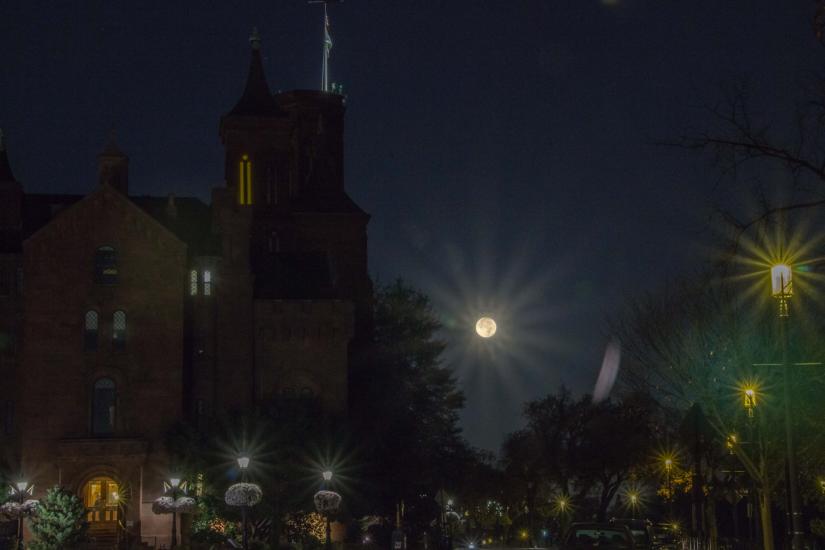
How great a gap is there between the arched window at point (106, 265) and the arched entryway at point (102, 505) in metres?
10.2

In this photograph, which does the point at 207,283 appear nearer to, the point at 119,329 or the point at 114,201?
the point at 119,329

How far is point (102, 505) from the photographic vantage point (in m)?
65.9

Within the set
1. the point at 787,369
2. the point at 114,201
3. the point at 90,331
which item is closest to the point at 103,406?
the point at 90,331

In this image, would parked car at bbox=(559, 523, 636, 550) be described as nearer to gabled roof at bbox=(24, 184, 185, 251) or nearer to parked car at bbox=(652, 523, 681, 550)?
parked car at bbox=(652, 523, 681, 550)

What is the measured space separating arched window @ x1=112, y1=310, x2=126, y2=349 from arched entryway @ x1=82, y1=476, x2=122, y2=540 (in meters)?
6.97

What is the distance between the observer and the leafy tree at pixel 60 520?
59.9 meters

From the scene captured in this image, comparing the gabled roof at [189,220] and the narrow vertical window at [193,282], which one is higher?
the gabled roof at [189,220]

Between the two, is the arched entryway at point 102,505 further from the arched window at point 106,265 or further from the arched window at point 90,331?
the arched window at point 106,265

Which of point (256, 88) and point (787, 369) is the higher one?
point (256, 88)

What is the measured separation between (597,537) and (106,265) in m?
44.1

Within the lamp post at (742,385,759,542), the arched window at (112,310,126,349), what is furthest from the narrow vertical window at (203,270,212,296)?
the lamp post at (742,385,759,542)

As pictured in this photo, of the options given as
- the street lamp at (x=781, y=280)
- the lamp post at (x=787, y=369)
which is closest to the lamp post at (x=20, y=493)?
the lamp post at (x=787, y=369)

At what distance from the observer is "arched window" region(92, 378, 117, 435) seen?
68.1 m

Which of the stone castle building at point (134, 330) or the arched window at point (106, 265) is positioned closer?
the stone castle building at point (134, 330)
